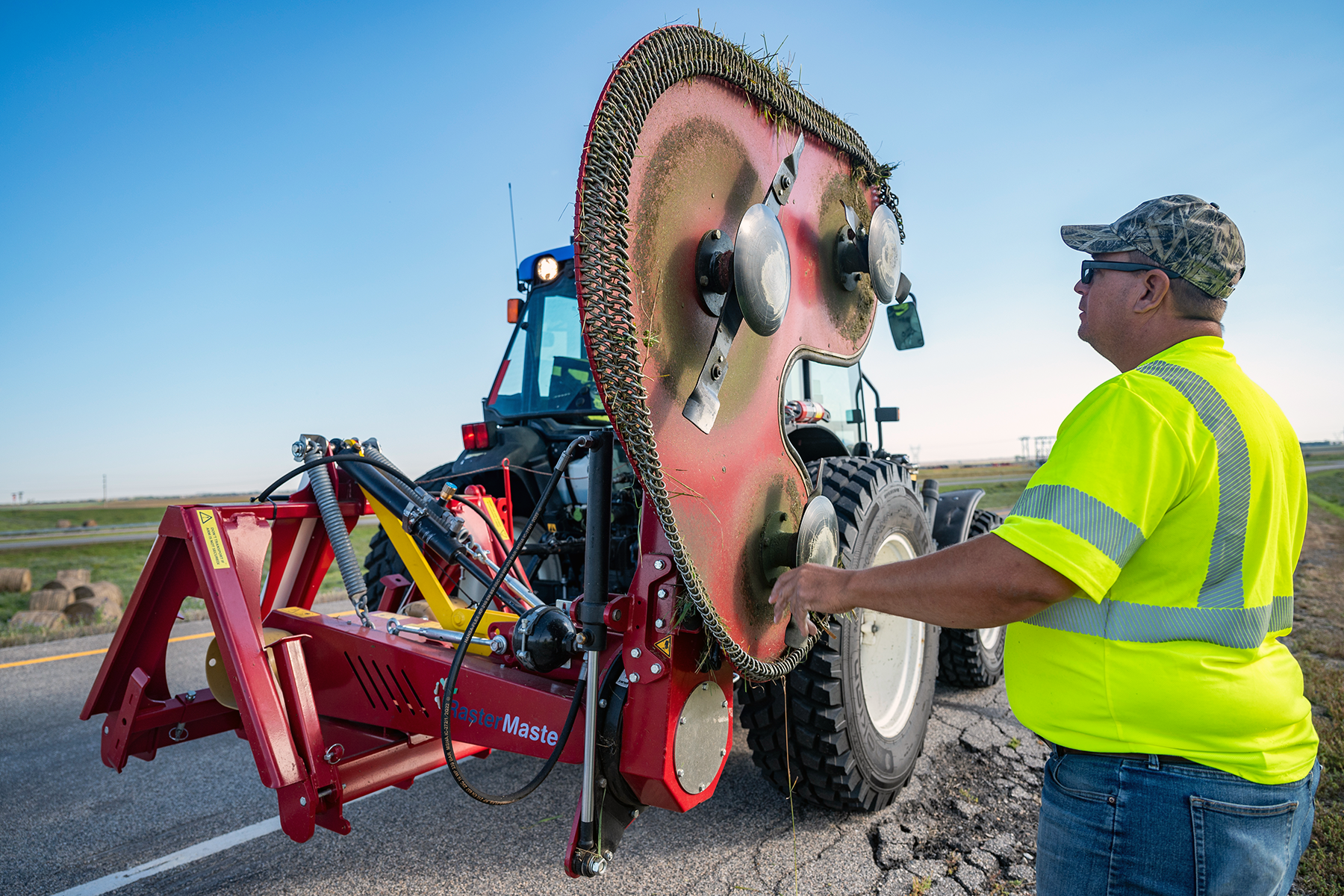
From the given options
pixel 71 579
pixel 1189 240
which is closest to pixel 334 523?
pixel 1189 240

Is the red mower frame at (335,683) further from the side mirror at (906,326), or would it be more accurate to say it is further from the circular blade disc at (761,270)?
the side mirror at (906,326)

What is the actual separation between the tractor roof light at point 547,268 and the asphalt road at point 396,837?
2750mm

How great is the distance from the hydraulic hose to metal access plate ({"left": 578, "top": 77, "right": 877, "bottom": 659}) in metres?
1.55

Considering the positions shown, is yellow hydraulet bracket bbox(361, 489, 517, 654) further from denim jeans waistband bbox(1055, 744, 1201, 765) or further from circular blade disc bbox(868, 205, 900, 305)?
denim jeans waistband bbox(1055, 744, 1201, 765)

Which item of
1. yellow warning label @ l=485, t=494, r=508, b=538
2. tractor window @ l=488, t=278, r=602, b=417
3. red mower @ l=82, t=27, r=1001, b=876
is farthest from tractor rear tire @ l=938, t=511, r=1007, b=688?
yellow warning label @ l=485, t=494, r=508, b=538

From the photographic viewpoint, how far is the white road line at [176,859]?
278 cm

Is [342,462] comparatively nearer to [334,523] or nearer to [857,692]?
[334,523]

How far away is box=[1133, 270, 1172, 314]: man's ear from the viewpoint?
58.7 inches

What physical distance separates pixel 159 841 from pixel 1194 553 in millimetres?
3828

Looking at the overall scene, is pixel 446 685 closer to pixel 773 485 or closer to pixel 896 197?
pixel 773 485

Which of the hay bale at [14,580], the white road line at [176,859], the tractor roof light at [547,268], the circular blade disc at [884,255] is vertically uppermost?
the tractor roof light at [547,268]

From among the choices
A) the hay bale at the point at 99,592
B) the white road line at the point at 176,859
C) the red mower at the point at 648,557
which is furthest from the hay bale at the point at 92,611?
the red mower at the point at 648,557

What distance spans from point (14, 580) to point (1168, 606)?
1622 cm

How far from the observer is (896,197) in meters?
3.13
